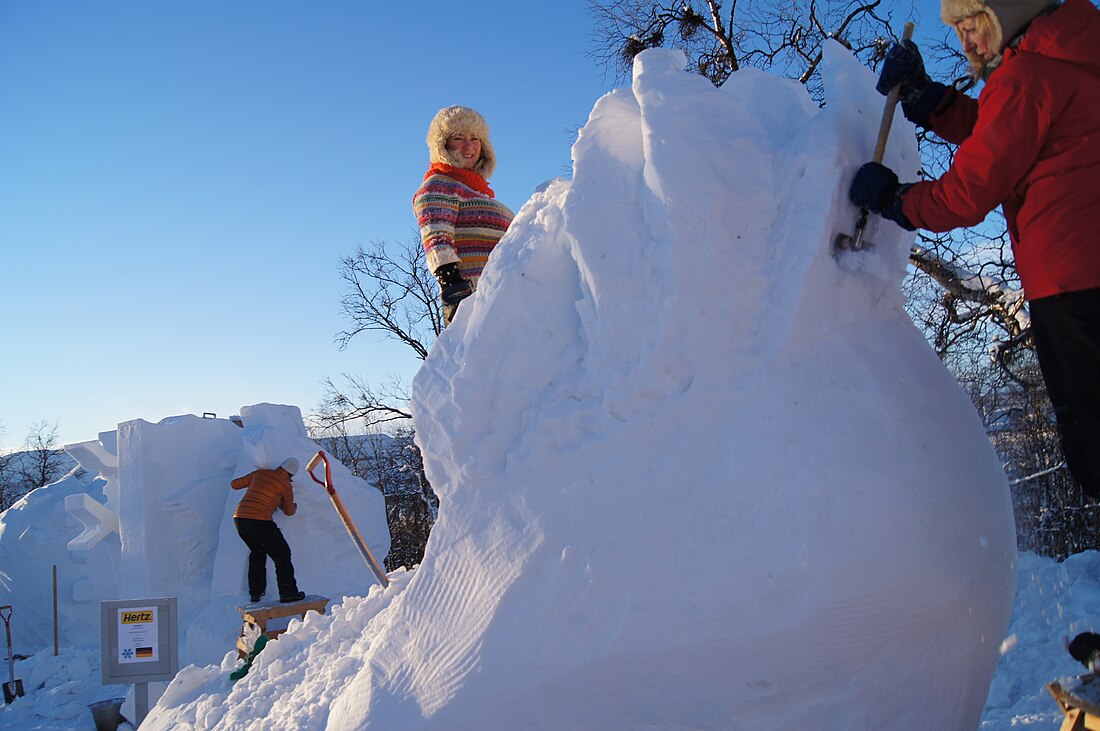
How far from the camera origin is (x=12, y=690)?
28.9 feet

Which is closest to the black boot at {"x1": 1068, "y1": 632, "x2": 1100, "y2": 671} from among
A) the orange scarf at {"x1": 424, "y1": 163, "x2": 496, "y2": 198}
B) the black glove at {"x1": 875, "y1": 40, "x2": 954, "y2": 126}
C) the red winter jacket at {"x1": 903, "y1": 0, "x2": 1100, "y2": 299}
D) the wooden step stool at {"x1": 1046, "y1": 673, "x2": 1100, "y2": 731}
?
the wooden step stool at {"x1": 1046, "y1": 673, "x2": 1100, "y2": 731}

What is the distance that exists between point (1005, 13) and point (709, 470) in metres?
1.23

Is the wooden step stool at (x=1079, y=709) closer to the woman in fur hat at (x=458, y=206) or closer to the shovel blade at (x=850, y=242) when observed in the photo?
the shovel blade at (x=850, y=242)

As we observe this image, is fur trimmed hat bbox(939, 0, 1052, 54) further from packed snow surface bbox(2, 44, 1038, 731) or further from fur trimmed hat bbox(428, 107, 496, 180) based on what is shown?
fur trimmed hat bbox(428, 107, 496, 180)

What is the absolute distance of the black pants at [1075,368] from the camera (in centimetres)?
170

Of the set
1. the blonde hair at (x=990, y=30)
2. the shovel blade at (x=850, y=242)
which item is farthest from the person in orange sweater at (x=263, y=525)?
the blonde hair at (x=990, y=30)

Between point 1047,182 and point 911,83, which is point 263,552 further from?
point 1047,182

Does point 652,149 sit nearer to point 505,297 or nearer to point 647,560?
point 505,297

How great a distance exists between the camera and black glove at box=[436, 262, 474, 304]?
3312mm

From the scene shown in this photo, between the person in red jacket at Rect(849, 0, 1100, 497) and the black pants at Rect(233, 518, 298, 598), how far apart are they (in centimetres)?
616

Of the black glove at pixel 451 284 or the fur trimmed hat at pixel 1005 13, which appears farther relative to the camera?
the black glove at pixel 451 284

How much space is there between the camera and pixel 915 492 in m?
1.54

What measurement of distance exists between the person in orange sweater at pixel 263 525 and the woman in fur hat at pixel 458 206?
4312 millimetres

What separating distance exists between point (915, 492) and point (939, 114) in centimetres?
115
